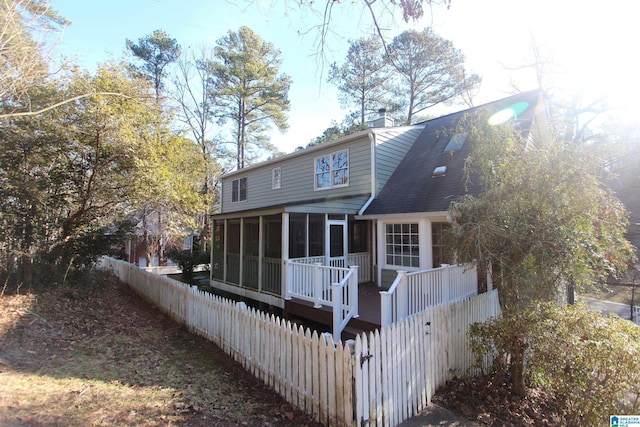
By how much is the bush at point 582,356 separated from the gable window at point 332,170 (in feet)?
25.7

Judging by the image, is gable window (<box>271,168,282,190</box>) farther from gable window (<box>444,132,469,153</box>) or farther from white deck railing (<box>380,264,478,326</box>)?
white deck railing (<box>380,264,478,326</box>)

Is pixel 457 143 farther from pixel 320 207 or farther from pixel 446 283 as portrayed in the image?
pixel 446 283

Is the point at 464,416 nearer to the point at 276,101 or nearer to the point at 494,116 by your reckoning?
the point at 494,116

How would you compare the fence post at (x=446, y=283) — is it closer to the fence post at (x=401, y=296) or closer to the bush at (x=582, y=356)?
the fence post at (x=401, y=296)

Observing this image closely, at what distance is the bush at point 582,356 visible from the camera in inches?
137

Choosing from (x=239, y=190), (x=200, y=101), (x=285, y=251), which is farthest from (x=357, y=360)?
(x=200, y=101)

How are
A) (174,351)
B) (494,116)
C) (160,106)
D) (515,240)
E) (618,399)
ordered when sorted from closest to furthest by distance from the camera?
(618,399), (515,240), (494,116), (174,351), (160,106)

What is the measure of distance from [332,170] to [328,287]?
5.88 m

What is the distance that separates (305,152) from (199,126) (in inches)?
569

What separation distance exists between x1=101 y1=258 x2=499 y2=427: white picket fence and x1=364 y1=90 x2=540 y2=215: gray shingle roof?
3198 mm

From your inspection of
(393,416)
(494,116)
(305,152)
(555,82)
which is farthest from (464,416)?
(555,82)

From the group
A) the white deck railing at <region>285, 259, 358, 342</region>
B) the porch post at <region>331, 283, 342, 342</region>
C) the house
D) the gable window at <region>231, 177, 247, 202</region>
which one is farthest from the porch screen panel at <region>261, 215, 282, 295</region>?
the gable window at <region>231, 177, 247, 202</region>

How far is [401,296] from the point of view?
5926mm

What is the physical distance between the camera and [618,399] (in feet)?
11.5
